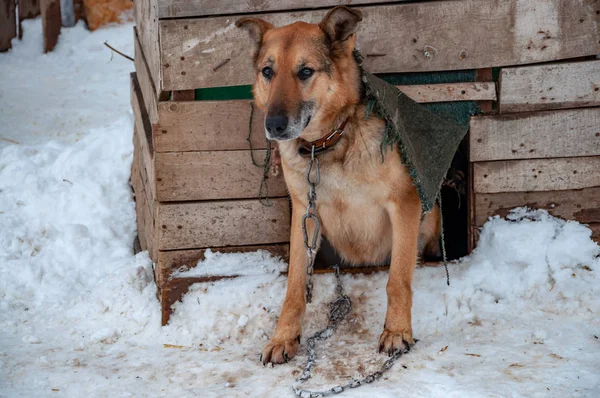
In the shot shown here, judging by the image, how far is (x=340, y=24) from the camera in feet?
11.0

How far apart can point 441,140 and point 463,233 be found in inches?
42.7

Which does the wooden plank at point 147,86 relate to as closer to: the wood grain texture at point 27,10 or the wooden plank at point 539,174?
the wooden plank at point 539,174

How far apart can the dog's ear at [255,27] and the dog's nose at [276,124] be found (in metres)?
0.63

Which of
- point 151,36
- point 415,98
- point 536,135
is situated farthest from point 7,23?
point 536,135

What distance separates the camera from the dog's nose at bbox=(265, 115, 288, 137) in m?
3.12

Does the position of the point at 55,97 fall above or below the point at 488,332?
above

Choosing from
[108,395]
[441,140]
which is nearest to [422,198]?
[441,140]

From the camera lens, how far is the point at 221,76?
12.7 feet

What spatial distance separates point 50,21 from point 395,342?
24.3ft

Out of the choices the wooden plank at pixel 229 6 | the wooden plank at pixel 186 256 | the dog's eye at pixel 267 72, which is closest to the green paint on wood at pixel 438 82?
the wooden plank at pixel 229 6

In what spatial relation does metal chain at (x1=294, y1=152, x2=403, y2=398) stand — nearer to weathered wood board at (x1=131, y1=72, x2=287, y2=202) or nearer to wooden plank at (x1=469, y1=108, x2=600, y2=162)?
weathered wood board at (x1=131, y1=72, x2=287, y2=202)

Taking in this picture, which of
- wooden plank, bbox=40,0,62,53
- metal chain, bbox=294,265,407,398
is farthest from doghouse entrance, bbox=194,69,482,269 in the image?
wooden plank, bbox=40,0,62,53

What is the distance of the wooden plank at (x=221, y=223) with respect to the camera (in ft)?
13.2

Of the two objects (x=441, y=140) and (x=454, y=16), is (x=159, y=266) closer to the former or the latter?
(x=441, y=140)
